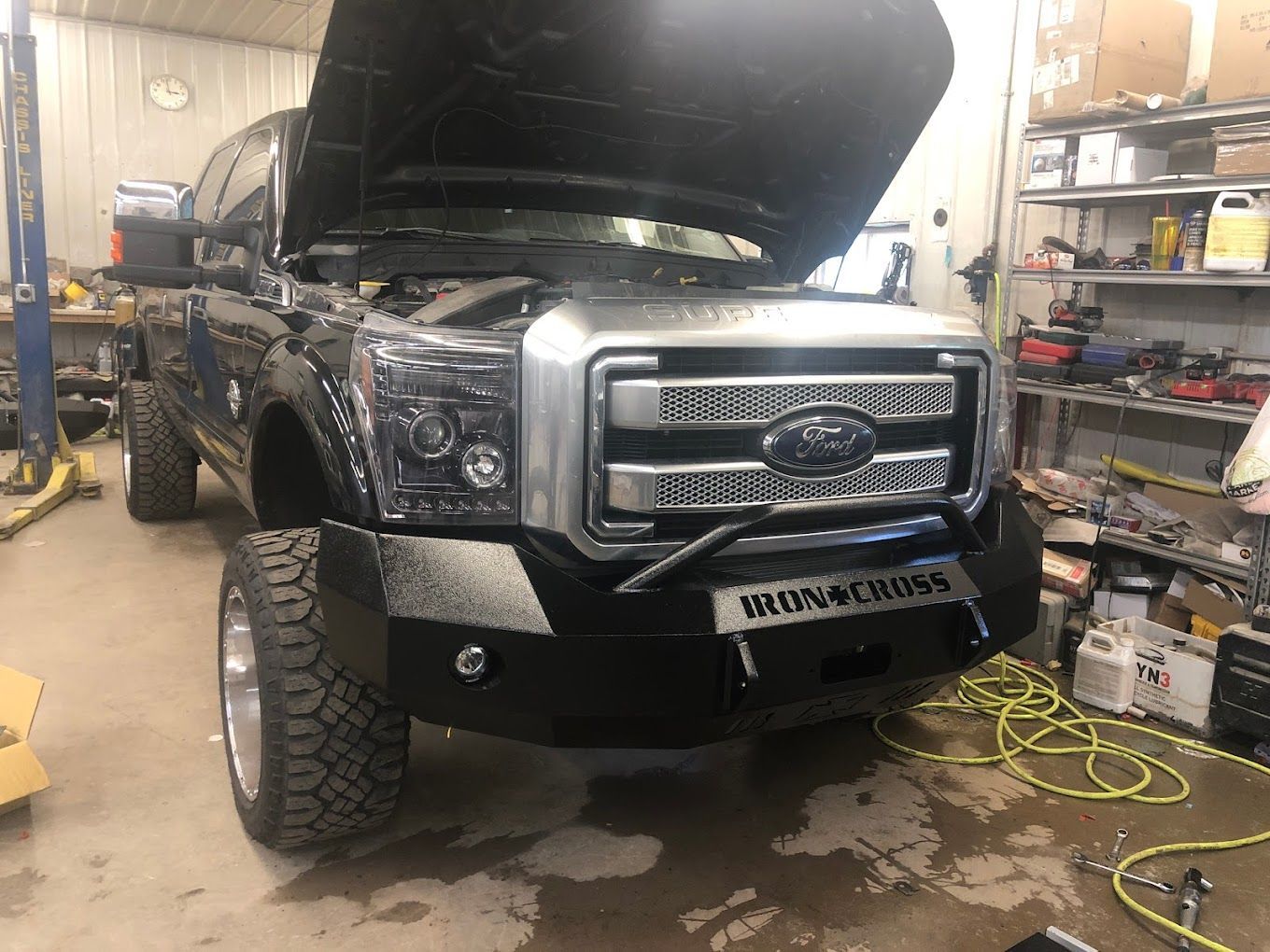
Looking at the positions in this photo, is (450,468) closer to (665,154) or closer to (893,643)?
(893,643)

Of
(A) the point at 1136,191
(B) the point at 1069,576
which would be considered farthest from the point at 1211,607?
(A) the point at 1136,191

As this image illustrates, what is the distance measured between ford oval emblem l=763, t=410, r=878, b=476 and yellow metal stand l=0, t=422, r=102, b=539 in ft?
13.3

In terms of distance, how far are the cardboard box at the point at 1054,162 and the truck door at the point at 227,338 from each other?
10.1 ft

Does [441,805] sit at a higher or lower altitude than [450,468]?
lower

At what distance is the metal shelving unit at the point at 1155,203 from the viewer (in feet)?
11.1

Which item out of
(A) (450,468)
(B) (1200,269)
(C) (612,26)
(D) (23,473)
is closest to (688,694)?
(A) (450,468)

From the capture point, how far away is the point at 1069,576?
358 cm

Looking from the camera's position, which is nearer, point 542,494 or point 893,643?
point 542,494

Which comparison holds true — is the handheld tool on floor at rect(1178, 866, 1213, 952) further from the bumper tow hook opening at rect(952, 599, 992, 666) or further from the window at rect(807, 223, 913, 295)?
the window at rect(807, 223, 913, 295)

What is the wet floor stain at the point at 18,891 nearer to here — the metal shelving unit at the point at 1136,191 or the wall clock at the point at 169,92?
the metal shelving unit at the point at 1136,191

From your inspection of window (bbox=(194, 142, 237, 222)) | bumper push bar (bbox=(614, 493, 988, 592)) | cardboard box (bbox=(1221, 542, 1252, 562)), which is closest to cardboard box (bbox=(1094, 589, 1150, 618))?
cardboard box (bbox=(1221, 542, 1252, 562))

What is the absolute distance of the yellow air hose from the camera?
249 cm

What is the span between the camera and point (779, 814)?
2320mm

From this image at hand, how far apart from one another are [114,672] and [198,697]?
0.36 m
